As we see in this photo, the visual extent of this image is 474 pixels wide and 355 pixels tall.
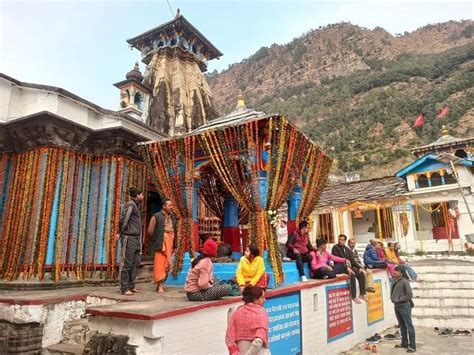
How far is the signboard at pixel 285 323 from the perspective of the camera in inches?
217

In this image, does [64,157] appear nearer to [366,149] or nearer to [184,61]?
[184,61]

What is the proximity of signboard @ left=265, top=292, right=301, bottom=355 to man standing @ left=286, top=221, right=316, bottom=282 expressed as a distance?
156cm

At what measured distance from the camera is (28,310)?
17.9ft

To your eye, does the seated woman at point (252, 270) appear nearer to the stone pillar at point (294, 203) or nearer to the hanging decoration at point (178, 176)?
the hanging decoration at point (178, 176)

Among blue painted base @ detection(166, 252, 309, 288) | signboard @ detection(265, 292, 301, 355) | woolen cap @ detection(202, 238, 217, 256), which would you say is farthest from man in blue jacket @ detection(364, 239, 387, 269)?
woolen cap @ detection(202, 238, 217, 256)

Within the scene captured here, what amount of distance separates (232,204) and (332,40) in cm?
8837

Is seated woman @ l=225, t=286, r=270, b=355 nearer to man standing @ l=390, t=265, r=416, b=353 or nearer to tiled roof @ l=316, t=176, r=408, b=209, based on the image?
man standing @ l=390, t=265, r=416, b=353

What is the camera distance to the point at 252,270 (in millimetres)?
5805

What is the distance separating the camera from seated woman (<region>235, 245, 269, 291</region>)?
18.8 feet

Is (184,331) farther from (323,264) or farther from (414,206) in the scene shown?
(414,206)

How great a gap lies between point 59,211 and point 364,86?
63009mm

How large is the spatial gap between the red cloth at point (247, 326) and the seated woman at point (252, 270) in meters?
2.16

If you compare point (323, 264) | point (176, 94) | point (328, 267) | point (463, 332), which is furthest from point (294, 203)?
point (176, 94)

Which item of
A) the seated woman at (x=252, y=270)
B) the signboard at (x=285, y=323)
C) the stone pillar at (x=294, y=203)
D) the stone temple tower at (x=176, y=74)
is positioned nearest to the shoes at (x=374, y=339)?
the stone pillar at (x=294, y=203)
